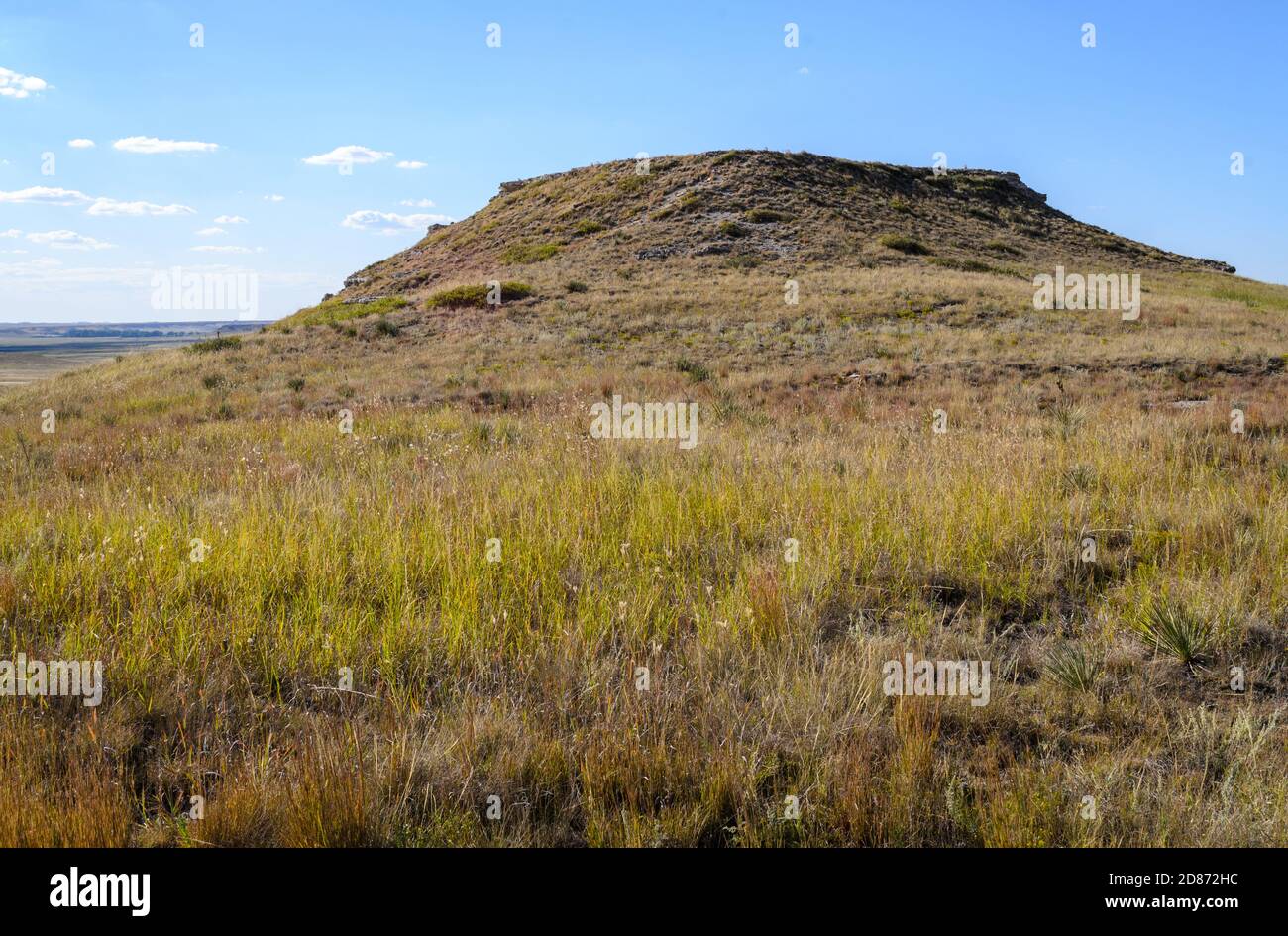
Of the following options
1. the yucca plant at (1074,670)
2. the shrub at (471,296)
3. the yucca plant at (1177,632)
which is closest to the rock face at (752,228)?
the shrub at (471,296)

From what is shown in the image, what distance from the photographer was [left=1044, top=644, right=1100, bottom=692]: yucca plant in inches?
134

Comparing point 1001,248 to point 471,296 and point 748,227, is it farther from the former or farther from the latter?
point 471,296

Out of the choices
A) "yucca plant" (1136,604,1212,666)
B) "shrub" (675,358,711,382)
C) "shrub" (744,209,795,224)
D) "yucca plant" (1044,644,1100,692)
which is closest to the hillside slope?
"shrub" (744,209,795,224)

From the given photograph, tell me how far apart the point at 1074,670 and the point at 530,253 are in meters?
41.3

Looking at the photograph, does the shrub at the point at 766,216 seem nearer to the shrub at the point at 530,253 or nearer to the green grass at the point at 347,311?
the shrub at the point at 530,253

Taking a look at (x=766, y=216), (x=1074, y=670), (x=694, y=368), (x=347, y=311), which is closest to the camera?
(x=1074, y=670)

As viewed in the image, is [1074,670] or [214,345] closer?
[1074,670]

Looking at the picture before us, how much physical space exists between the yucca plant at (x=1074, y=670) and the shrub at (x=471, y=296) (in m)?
27.5

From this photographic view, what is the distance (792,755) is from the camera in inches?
114

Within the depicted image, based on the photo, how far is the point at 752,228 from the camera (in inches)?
1602

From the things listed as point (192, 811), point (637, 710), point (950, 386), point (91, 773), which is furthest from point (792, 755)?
point (950, 386)

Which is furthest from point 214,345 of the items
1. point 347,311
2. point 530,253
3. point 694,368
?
point 530,253

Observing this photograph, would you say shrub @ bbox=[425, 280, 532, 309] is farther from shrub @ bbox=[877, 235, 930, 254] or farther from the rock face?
shrub @ bbox=[877, 235, 930, 254]
